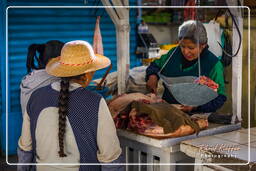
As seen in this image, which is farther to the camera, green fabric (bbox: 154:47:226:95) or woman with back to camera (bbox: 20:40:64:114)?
green fabric (bbox: 154:47:226:95)

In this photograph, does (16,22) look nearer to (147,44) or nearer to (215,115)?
(147,44)

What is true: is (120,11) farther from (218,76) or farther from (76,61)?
(76,61)

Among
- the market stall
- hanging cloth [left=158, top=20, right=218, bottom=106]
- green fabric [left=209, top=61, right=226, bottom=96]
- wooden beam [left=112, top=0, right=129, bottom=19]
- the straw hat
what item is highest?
wooden beam [left=112, top=0, right=129, bottom=19]

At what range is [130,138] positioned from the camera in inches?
117

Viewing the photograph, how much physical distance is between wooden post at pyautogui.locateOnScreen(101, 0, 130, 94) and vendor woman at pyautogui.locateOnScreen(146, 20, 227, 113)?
474mm

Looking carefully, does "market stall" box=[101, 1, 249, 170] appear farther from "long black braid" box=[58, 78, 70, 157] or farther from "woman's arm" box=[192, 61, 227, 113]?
"long black braid" box=[58, 78, 70, 157]

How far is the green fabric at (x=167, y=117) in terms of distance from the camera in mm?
2707

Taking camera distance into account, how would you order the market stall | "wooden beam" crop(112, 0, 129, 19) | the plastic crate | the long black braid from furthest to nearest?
the plastic crate
"wooden beam" crop(112, 0, 129, 19)
the market stall
the long black braid

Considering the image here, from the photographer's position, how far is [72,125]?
220 centimetres

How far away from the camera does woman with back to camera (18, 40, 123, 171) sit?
2203mm

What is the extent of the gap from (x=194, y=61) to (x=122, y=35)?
81cm

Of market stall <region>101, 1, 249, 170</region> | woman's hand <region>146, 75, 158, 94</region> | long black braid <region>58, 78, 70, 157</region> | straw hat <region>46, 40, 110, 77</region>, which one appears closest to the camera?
long black braid <region>58, 78, 70, 157</region>

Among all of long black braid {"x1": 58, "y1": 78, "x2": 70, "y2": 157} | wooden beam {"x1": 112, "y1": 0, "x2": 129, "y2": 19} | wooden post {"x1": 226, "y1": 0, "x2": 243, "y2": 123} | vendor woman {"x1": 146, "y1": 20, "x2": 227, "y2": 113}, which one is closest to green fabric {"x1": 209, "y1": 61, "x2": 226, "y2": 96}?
vendor woman {"x1": 146, "y1": 20, "x2": 227, "y2": 113}

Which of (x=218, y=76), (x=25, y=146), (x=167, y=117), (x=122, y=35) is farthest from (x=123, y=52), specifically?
(x=25, y=146)
